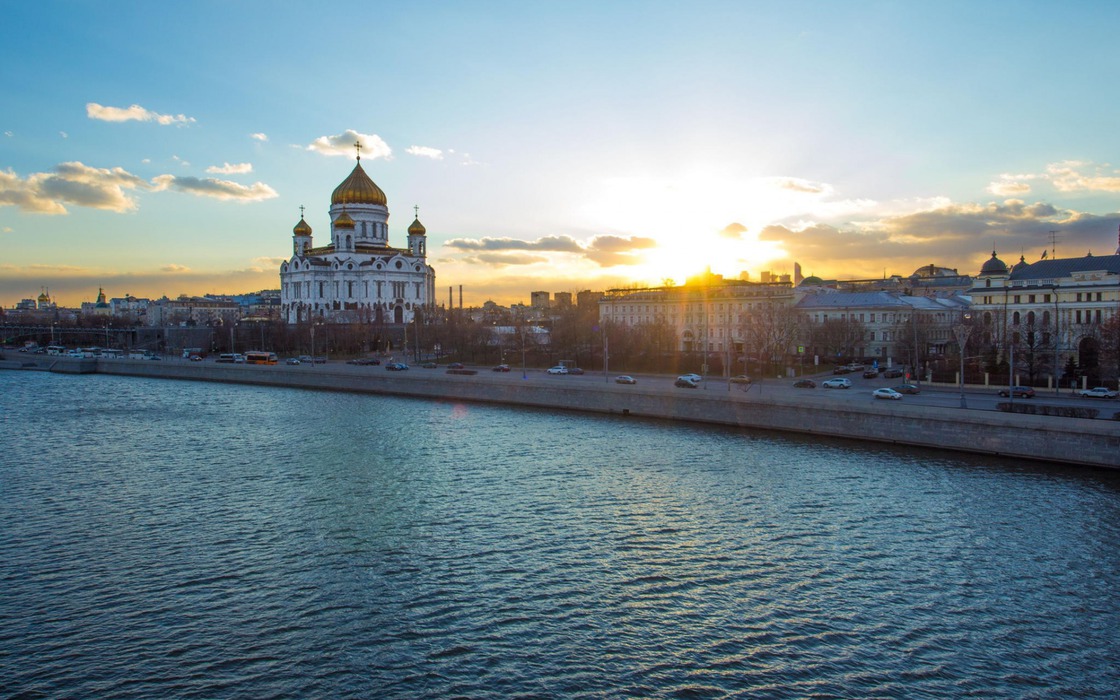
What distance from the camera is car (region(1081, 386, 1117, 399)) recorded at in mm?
29250

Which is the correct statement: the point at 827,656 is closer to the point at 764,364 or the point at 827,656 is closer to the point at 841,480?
the point at 841,480

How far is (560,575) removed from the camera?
13.6 m

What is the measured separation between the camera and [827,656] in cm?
1062

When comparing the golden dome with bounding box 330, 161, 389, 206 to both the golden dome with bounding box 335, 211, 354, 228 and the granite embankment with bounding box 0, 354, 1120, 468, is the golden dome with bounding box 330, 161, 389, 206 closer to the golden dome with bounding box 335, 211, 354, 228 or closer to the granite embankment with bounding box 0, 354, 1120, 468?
the golden dome with bounding box 335, 211, 354, 228

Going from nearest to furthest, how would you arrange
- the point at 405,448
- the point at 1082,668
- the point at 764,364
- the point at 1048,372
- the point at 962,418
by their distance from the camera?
1. the point at 1082,668
2. the point at 962,418
3. the point at 405,448
4. the point at 1048,372
5. the point at 764,364

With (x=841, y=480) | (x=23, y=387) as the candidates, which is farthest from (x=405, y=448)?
(x=23, y=387)

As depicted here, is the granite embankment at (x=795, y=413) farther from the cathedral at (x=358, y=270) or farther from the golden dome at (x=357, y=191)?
the golden dome at (x=357, y=191)

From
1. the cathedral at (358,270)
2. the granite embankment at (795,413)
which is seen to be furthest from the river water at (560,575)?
the cathedral at (358,270)

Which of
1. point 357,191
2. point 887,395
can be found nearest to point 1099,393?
point 887,395

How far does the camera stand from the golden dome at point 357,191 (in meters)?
89.7

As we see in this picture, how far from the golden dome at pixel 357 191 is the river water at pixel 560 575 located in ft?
226

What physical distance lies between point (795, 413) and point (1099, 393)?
12460 millimetres

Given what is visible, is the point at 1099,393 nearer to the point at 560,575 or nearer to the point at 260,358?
the point at 560,575

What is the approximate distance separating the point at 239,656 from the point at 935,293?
7973 centimetres
